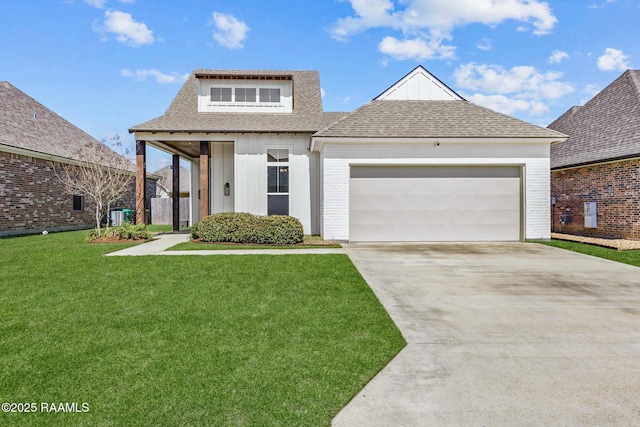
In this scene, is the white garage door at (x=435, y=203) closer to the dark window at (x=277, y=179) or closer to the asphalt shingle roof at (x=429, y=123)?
the asphalt shingle roof at (x=429, y=123)

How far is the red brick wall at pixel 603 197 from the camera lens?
12266 millimetres

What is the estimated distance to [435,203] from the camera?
12.6m

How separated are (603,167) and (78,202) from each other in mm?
24851

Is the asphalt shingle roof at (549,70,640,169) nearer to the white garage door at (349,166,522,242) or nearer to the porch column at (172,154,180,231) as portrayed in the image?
the white garage door at (349,166,522,242)

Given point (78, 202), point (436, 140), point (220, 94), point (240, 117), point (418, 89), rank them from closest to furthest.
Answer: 1. point (436, 140)
2. point (418, 89)
3. point (240, 117)
4. point (220, 94)
5. point (78, 202)

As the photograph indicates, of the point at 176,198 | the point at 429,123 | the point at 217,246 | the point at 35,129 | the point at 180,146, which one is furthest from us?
the point at 35,129

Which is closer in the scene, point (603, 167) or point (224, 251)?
point (224, 251)

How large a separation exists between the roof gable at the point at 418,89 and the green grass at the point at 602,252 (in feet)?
23.3

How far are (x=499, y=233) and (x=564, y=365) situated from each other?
1004cm

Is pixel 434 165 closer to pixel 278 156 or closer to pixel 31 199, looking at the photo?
pixel 278 156

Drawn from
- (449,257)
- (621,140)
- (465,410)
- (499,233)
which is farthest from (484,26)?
(465,410)

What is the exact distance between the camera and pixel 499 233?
41.5ft

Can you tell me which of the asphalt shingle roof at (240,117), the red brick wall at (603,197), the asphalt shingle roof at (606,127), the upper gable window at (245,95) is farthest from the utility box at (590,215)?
the upper gable window at (245,95)

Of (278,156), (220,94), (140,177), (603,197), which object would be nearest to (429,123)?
(278,156)
